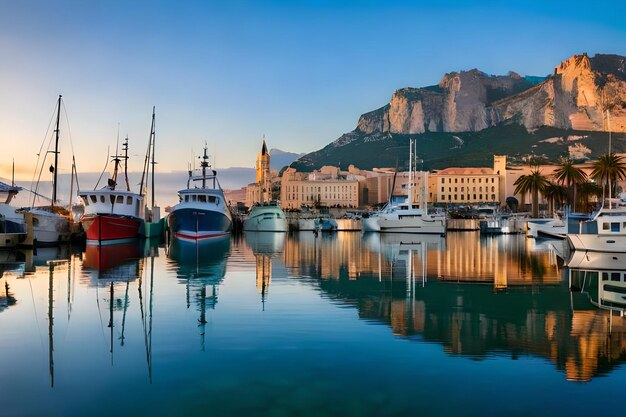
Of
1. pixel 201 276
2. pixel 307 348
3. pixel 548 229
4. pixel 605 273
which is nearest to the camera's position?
pixel 307 348

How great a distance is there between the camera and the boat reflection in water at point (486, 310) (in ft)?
39.6

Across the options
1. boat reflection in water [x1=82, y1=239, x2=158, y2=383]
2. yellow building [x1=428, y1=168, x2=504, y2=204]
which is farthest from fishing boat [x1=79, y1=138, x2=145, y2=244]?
yellow building [x1=428, y1=168, x2=504, y2=204]

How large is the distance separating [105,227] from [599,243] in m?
36.4

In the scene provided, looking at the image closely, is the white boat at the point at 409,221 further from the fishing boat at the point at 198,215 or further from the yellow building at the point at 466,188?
the yellow building at the point at 466,188

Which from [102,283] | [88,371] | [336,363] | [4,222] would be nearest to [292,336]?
[336,363]

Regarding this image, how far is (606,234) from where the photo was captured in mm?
33281

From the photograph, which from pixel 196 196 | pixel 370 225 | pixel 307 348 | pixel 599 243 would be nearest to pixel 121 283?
pixel 307 348

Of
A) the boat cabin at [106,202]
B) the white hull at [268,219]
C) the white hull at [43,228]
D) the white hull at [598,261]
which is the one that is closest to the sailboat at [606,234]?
the white hull at [598,261]

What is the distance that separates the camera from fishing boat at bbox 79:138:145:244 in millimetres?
50375

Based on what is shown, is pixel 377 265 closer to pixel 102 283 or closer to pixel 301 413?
pixel 102 283

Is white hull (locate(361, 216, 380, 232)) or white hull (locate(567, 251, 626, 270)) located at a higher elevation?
white hull (locate(361, 216, 380, 232))

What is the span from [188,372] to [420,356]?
425 centimetres

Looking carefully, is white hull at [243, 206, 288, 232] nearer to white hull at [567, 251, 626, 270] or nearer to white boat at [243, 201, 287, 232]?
white boat at [243, 201, 287, 232]

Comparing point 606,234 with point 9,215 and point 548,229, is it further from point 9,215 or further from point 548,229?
point 9,215
